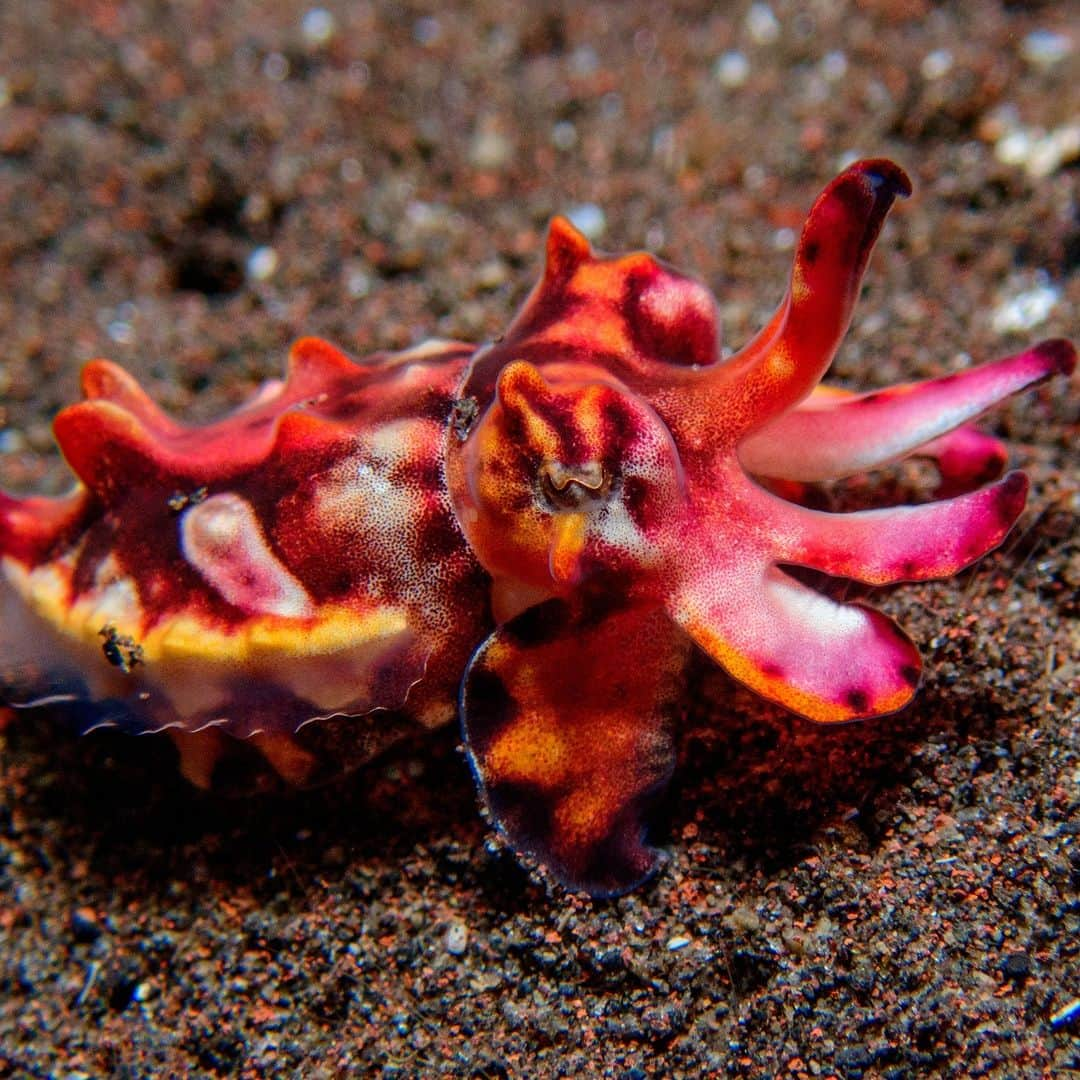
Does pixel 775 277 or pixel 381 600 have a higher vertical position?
pixel 775 277

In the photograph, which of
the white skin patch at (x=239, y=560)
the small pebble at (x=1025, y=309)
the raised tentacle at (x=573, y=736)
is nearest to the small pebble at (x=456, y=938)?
the raised tentacle at (x=573, y=736)

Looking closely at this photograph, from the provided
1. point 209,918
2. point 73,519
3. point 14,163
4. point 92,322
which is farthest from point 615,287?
point 14,163

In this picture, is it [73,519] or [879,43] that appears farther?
[879,43]

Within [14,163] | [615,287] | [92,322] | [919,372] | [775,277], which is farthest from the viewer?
[14,163]

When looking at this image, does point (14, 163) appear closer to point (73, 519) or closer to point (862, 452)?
point (73, 519)

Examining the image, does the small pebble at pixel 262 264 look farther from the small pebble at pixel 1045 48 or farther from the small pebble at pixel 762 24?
the small pebble at pixel 1045 48

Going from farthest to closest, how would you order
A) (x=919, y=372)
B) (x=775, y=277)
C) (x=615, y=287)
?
(x=775, y=277) < (x=919, y=372) < (x=615, y=287)

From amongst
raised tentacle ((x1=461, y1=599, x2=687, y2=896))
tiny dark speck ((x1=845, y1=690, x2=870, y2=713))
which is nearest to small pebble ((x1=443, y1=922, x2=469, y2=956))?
raised tentacle ((x1=461, y1=599, x2=687, y2=896))
